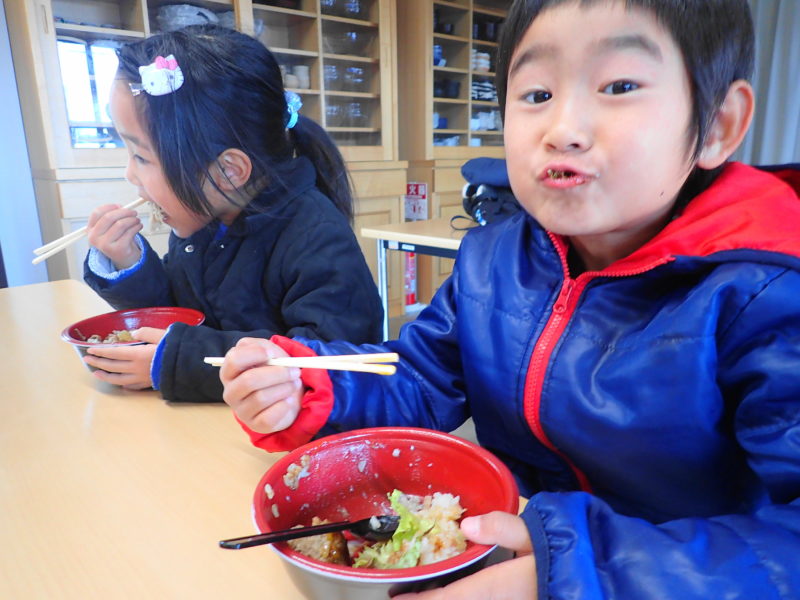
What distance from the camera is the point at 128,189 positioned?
2.55 m

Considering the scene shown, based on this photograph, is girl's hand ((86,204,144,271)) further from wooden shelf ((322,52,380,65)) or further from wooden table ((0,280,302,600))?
wooden shelf ((322,52,380,65))

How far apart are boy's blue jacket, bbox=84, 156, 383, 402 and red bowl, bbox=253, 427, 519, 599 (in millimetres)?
356

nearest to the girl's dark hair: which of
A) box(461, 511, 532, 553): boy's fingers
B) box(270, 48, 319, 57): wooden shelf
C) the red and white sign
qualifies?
box(461, 511, 532, 553): boy's fingers

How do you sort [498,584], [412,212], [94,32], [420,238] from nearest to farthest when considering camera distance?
[498,584] < [420,238] < [94,32] < [412,212]

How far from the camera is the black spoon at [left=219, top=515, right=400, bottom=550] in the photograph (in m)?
0.42

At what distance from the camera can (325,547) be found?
1.56 feet

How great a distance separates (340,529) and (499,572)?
145 millimetres

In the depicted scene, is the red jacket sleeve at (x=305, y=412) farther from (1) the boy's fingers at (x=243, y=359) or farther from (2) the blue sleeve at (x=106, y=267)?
(2) the blue sleeve at (x=106, y=267)

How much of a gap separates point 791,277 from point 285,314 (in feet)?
2.46

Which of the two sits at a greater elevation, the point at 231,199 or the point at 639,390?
the point at 231,199

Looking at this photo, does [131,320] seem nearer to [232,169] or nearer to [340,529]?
[232,169]

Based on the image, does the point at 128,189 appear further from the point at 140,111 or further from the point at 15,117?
the point at 140,111

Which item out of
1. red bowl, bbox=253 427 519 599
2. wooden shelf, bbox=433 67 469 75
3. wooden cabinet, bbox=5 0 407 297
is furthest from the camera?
wooden shelf, bbox=433 67 469 75

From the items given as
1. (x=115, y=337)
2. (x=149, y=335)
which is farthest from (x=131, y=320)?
(x=149, y=335)
